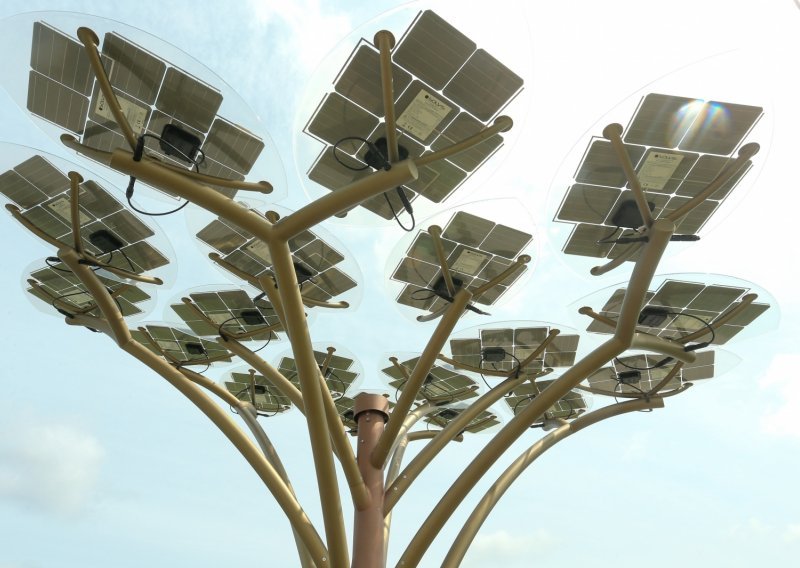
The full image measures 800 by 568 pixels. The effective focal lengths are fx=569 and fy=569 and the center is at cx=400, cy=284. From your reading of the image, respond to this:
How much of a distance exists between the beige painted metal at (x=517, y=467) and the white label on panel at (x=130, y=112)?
32.3 ft

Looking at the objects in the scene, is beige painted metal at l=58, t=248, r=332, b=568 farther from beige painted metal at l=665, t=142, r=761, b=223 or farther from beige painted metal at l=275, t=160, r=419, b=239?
beige painted metal at l=665, t=142, r=761, b=223

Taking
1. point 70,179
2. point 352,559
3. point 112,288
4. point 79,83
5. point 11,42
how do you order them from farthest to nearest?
point 112,288
point 352,559
point 70,179
point 79,83
point 11,42

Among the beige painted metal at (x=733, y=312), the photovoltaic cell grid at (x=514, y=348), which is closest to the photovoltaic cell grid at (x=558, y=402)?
the photovoltaic cell grid at (x=514, y=348)

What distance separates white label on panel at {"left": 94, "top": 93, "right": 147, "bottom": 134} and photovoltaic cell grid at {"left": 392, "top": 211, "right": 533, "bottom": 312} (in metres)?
5.13

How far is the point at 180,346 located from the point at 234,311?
10.6 ft

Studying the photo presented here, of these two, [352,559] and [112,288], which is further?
[112,288]

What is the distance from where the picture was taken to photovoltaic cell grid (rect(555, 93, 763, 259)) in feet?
26.4

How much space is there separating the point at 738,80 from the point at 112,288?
42.7 ft

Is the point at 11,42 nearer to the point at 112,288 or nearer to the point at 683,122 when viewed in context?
the point at 112,288

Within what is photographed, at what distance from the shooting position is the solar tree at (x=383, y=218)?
24.4ft

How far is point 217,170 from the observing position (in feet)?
27.5

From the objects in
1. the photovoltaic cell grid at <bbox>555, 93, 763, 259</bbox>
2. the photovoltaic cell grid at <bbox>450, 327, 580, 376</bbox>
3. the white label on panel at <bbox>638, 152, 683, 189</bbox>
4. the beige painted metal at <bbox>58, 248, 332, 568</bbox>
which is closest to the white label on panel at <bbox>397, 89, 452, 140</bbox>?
the photovoltaic cell grid at <bbox>555, 93, 763, 259</bbox>

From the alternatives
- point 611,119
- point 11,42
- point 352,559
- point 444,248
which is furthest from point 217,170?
point 352,559

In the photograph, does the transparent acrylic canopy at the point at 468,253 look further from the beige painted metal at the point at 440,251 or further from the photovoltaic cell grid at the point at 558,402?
the photovoltaic cell grid at the point at 558,402
